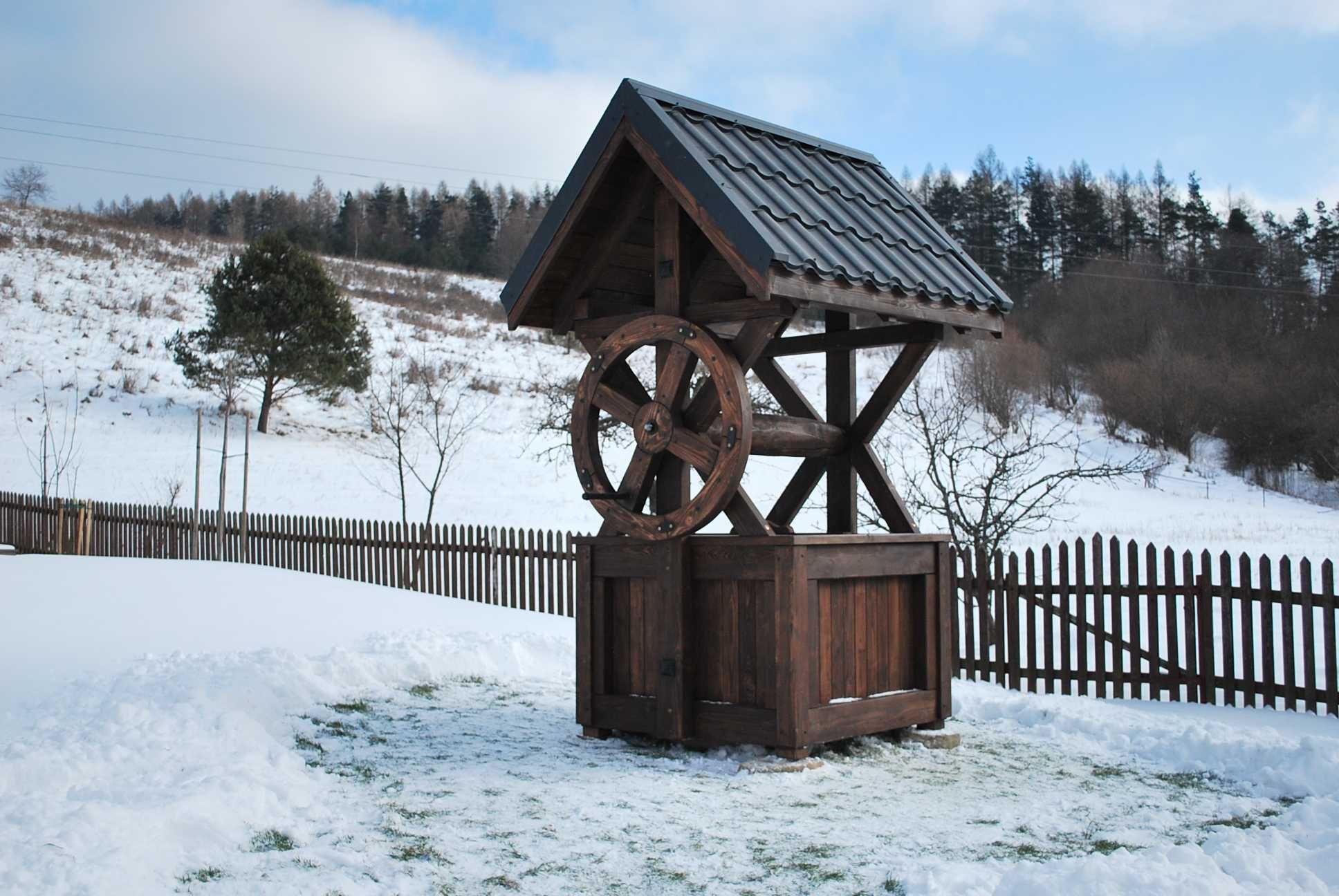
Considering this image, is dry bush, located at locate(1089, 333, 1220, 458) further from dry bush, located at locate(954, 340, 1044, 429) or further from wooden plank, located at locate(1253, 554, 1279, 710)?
wooden plank, located at locate(1253, 554, 1279, 710)

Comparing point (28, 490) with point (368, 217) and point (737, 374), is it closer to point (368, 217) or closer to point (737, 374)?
point (737, 374)

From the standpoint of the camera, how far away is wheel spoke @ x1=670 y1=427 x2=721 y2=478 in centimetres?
658

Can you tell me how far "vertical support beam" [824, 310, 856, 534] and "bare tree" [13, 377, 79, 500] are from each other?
2282 cm

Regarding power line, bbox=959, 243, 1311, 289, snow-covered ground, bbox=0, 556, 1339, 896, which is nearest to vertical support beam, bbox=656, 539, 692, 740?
snow-covered ground, bbox=0, 556, 1339, 896

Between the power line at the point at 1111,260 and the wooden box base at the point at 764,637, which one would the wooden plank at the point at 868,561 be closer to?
the wooden box base at the point at 764,637

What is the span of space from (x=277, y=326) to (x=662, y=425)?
2830cm

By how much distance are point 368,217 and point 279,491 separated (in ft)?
194

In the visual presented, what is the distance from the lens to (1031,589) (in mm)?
10109

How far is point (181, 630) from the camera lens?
10383 millimetres

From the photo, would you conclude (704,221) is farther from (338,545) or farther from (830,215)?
(338,545)

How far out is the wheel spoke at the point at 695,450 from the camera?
6582 mm

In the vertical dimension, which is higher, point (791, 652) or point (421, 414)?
point (421, 414)

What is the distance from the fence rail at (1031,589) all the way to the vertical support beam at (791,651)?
401 cm

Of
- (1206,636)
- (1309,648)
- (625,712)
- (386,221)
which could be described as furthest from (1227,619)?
(386,221)
